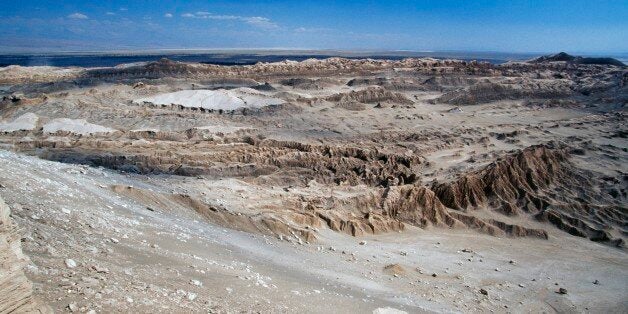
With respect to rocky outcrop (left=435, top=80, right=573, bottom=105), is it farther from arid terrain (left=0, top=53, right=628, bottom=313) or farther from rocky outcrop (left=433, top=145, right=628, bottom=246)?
rocky outcrop (left=433, top=145, right=628, bottom=246)

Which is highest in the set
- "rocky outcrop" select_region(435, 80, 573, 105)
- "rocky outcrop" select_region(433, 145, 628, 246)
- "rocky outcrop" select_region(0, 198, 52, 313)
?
"rocky outcrop" select_region(0, 198, 52, 313)

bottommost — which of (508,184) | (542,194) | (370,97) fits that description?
(542,194)

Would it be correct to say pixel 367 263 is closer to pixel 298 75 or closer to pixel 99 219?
pixel 99 219

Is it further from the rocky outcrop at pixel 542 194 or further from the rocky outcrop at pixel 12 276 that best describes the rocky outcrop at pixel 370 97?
the rocky outcrop at pixel 12 276

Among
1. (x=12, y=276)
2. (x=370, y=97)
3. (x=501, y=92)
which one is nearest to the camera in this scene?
(x=12, y=276)

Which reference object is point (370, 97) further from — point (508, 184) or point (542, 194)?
point (542, 194)

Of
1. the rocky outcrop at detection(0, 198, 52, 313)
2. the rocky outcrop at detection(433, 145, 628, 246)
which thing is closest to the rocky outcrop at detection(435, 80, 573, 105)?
the rocky outcrop at detection(433, 145, 628, 246)

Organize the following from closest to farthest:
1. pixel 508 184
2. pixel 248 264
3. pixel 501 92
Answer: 1. pixel 248 264
2. pixel 508 184
3. pixel 501 92

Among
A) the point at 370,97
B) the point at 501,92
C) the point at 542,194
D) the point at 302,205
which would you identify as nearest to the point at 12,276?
the point at 302,205
